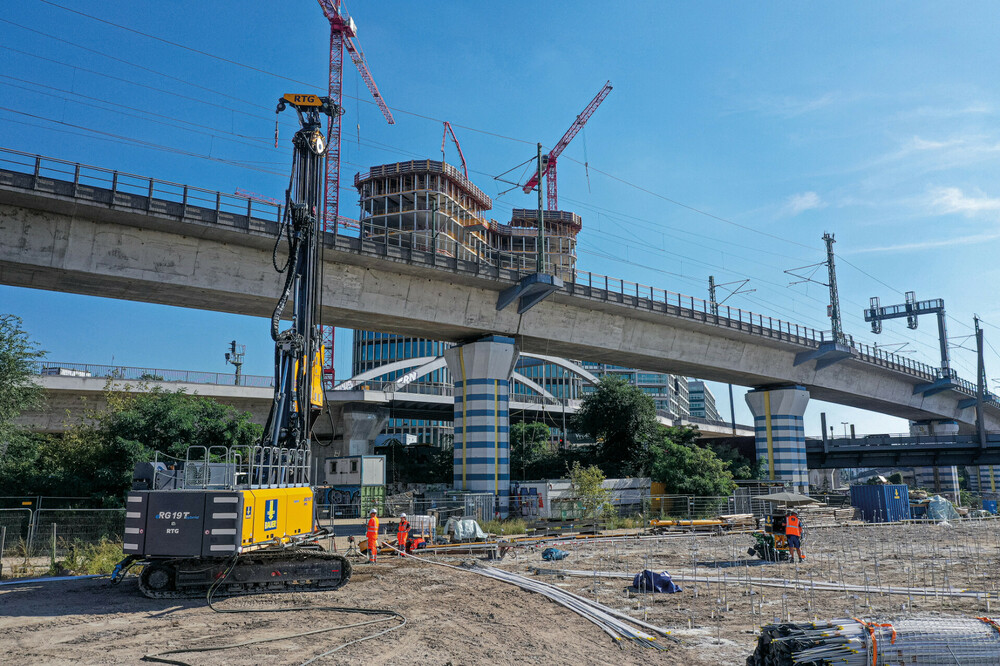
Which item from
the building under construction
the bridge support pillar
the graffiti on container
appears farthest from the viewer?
the building under construction

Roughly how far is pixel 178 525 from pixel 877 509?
4197 cm

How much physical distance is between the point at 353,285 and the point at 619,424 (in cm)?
2845

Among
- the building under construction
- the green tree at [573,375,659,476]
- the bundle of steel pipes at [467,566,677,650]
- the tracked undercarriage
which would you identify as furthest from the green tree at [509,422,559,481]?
the building under construction

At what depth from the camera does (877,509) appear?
143 ft

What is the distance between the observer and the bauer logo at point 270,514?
15.7 meters

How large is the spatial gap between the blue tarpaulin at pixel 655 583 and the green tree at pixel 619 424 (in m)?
34.8

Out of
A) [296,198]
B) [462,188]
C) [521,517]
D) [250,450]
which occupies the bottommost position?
[521,517]

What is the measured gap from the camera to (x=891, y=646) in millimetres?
8898

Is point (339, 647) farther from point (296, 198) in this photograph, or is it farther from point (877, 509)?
point (877, 509)

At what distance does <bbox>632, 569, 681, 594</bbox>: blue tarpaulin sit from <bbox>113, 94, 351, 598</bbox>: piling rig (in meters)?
6.95

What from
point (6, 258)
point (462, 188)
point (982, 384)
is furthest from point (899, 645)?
point (462, 188)

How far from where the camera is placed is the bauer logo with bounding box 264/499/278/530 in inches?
619

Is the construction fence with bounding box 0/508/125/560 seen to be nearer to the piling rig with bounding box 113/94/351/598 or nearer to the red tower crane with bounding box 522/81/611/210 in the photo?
the piling rig with bounding box 113/94/351/598

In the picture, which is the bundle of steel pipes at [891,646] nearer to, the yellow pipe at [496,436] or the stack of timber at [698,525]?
the stack of timber at [698,525]
